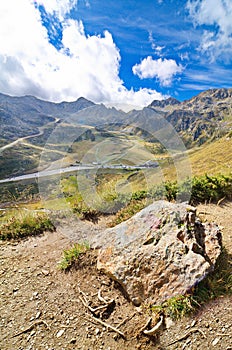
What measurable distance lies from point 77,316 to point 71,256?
147 cm

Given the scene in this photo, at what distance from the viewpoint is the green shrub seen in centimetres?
710

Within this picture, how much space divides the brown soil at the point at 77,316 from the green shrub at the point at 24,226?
3.86 feet

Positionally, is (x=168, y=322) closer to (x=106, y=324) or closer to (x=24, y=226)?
(x=106, y=324)

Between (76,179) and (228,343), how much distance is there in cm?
828

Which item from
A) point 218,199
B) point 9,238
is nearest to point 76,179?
point 9,238

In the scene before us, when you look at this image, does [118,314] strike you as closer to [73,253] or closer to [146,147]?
[73,253]

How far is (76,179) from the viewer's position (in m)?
10.7

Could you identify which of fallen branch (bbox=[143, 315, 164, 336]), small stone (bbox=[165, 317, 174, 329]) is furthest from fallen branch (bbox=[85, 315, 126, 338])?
small stone (bbox=[165, 317, 174, 329])

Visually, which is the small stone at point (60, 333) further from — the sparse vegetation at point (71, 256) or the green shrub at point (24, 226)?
the green shrub at point (24, 226)

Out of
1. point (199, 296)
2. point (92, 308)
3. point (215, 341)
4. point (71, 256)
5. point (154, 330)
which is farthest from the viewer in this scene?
point (71, 256)

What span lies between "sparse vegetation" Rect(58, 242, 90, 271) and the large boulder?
1.86ft

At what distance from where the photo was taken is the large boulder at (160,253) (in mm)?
4516

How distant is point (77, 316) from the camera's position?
14.8ft

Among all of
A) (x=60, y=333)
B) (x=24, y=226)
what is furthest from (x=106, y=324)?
(x=24, y=226)
